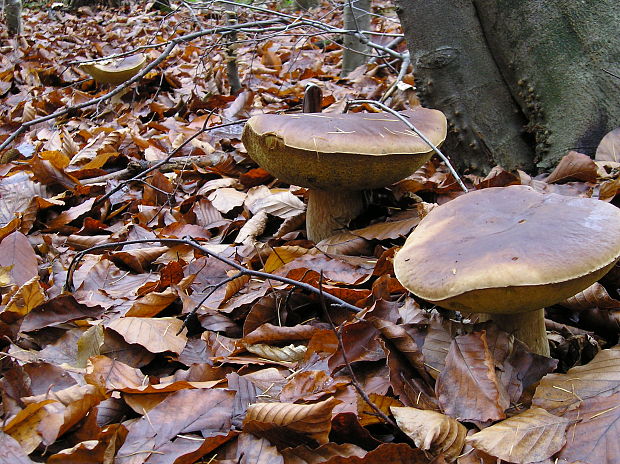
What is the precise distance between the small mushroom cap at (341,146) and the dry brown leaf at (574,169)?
1.80 feet

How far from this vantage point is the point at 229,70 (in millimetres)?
4773

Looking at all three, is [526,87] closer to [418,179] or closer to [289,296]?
[418,179]

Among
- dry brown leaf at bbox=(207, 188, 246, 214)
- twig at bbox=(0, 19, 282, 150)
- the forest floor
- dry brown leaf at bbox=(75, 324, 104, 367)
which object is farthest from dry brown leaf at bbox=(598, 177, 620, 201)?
twig at bbox=(0, 19, 282, 150)

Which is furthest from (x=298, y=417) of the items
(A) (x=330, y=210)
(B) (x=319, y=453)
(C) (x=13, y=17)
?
(C) (x=13, y=17)

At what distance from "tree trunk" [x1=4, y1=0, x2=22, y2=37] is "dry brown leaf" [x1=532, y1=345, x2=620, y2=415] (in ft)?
31.6

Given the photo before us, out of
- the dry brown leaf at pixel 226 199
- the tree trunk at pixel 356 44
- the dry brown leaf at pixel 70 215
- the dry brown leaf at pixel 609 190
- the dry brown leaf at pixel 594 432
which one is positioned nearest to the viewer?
the dry brown leaf at pixel 594 432

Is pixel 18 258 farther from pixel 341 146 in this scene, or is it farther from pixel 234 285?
pixel 341 146

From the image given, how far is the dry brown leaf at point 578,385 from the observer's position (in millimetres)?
1205

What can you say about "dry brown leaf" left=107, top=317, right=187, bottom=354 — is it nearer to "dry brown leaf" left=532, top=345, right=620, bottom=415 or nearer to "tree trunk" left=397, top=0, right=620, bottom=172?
"dry brown leaf" left=532, top=345, right=620, bottom=415

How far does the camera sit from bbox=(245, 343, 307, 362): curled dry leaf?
1.59 m

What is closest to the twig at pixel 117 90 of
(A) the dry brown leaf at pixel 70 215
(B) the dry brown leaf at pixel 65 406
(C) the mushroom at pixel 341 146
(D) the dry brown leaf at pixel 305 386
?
(A) the dry brown leaf at pixel 70 215

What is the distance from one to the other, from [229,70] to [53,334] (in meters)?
3.51

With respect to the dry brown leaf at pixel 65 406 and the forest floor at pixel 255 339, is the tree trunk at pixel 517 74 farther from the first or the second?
the dry brown leaf at pixel 65 406

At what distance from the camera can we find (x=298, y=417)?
1176 mm
